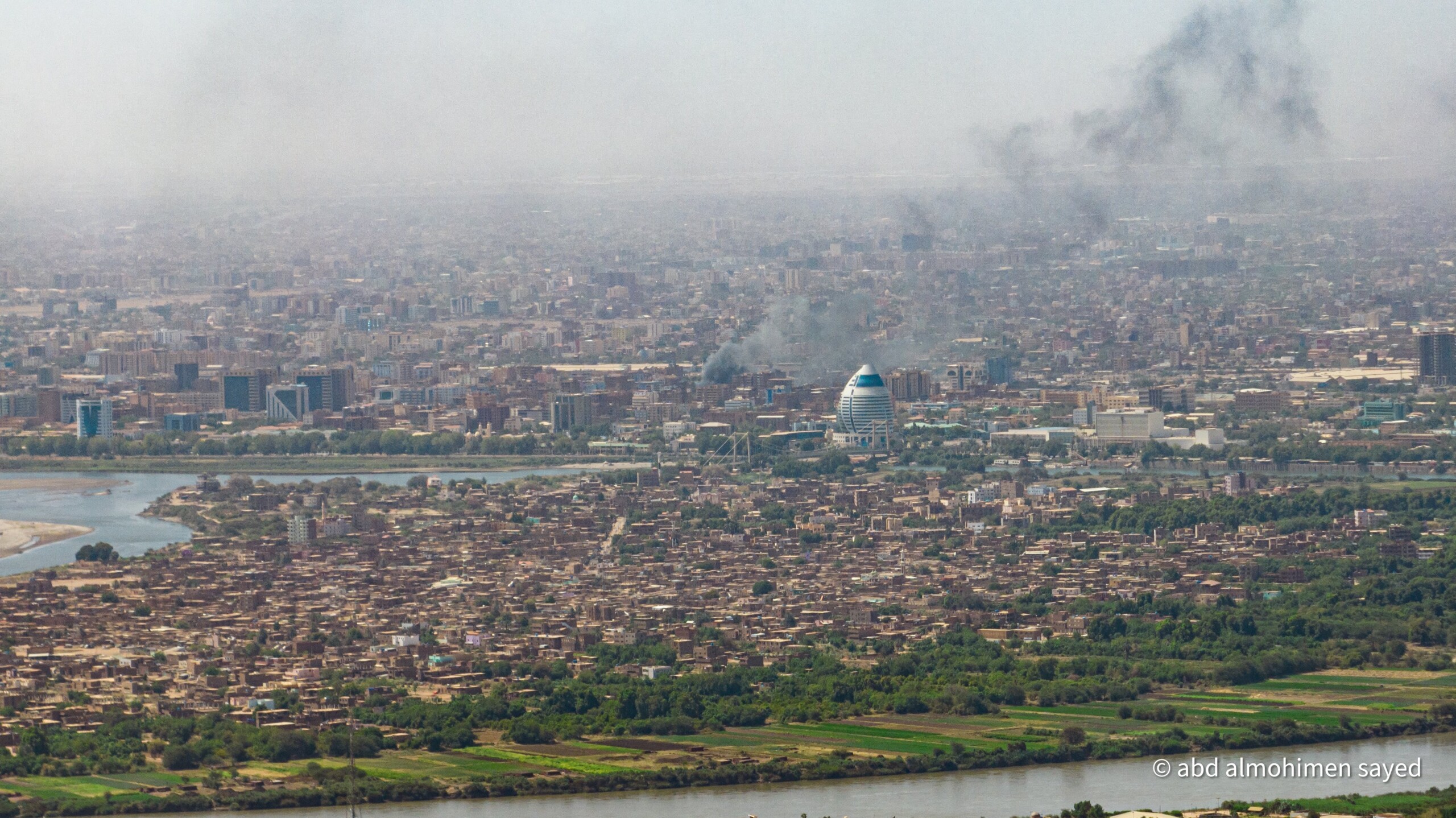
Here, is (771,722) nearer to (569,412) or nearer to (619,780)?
(619,780)

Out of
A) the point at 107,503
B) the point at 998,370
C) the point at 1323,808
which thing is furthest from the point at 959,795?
the point at 998,370

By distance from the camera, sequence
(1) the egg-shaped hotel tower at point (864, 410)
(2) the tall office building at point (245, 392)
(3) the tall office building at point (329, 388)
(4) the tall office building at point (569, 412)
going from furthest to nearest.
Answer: (2) the tall office building at point (245, 392) → (3) the tall office building at point (329, 388) → (4) the tall office building at point (569, 412) → (1) the egg-shaped hotel tower at point (864, 410)

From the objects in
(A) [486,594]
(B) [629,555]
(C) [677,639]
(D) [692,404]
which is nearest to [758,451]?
(D) [692,404]

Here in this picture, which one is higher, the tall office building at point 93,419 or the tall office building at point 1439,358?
the tall office building at point 1439,358

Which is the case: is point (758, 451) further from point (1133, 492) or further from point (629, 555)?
point (629, 555)

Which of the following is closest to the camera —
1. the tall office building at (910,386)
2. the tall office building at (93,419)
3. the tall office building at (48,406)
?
the tall office building at (93,419)

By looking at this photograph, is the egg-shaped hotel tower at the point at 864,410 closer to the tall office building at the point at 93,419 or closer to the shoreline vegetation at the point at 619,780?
the tall office building at the point at 93,419

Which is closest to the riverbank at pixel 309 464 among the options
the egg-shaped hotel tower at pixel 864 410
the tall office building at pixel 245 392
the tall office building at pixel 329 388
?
the egg-shaped hotel tower at pixel 864 410

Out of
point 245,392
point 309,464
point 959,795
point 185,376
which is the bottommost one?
point 959,795
